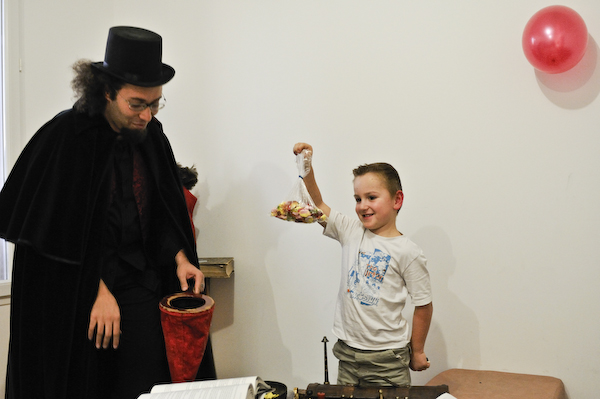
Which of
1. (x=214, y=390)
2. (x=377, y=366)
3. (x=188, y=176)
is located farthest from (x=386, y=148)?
(x=214, y=390)

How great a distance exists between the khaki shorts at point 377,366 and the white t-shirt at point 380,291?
29 mm

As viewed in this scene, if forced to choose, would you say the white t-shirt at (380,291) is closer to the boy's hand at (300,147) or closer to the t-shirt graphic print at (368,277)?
the t-shirt graphic print at (368,277)

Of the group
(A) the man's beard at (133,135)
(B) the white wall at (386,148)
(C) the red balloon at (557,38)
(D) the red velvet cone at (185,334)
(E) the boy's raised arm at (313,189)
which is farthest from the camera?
(B) the white wall at (386,148)

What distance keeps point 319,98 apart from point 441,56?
27.5 inches

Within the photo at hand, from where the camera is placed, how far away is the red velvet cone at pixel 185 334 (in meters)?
1.56

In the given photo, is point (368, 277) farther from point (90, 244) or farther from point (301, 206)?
point (90, 244)

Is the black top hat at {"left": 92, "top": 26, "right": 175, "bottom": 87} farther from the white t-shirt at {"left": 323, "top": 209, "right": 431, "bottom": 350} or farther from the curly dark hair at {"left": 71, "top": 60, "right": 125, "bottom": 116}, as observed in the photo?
the white t-shirt at {"left": 323, "top": 209, "right": 431, "bottom": 350}

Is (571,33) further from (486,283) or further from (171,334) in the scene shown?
(171,334)

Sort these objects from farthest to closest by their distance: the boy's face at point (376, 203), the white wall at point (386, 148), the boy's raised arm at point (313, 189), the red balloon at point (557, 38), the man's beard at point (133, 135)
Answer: the white wall at point (386, 148)
the red balloon at point (557, 38)
the boy's raised arm at point (313, 189)
the boy's face at point (376, 203)
the man's beard at point (133, 135)

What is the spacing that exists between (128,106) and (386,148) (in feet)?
4.81

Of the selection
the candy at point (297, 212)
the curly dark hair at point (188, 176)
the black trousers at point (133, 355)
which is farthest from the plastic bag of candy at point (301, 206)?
the curly dark hair at point (188, 176)

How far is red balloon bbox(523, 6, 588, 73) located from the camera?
230cm

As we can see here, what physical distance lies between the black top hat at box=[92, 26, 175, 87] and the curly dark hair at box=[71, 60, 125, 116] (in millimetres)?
30

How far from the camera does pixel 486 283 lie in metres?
2.59
